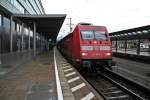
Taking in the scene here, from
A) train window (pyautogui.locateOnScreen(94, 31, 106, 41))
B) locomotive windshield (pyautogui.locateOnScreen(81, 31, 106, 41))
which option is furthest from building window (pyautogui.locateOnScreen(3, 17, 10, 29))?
train window (pyautogui.locateOnScreen(94, 31, 106, 41))

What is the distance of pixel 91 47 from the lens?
1539cm

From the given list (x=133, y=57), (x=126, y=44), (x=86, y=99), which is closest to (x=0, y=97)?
(x=86, y=99)

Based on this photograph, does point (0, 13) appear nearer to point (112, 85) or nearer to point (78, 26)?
point (78, 26)

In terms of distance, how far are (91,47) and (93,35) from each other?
3.21ft

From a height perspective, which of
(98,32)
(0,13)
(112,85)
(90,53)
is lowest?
(112,85)

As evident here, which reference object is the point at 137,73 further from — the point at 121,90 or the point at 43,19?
the point at 43,19

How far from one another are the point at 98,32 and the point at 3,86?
26.3 feet

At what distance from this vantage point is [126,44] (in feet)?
118

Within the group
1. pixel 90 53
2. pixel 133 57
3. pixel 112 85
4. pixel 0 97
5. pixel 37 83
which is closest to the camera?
pixel 0 97

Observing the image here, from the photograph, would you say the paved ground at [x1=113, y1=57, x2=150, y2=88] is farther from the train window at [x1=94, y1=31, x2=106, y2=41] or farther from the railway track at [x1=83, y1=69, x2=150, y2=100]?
the train window at [x1=94, y1=31, x2=106, y2=41]

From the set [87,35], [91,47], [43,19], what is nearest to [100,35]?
[87,35]

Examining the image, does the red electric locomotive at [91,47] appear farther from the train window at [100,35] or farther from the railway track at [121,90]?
the railway track at [121,90]

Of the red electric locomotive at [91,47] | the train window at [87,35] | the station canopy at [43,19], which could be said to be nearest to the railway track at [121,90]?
the red electric locomotive at [91,47]

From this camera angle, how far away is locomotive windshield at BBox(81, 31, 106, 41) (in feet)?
51.9
